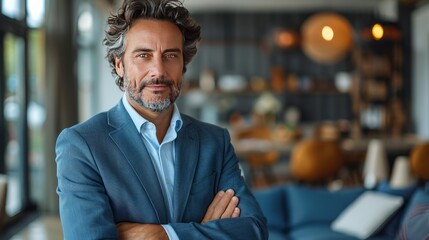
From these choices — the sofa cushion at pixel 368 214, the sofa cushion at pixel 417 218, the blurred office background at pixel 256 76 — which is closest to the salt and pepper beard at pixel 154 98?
the sofa cushion at pixel 417 218

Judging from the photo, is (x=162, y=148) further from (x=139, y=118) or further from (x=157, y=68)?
(x=157, y=68)

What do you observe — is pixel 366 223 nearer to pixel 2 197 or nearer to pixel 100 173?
pixel 2 197

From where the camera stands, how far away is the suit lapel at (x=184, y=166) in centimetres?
182

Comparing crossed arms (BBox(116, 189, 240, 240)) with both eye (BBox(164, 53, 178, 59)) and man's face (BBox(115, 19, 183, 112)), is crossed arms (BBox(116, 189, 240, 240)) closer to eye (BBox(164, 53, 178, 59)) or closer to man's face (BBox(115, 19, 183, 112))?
man's face (BBox(115, 19, 183, 112))

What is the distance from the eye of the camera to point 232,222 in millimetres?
1887

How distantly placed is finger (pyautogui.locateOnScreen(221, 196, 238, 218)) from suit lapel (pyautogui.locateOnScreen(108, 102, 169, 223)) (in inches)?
8.3

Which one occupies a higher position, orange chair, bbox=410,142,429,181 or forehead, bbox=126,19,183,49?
forehead, bbox=126,19,183,49

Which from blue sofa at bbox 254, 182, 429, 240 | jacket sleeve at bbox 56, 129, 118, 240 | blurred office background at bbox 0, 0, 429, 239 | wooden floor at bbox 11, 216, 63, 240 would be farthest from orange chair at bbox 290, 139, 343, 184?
jacket sleeve at bbox 56, 129, 118, 240

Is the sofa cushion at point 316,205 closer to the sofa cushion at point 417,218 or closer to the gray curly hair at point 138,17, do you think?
the sofa cushion at point 417,218

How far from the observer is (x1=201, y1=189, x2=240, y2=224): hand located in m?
1.91

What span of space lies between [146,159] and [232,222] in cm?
35

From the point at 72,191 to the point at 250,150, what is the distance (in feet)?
22.8

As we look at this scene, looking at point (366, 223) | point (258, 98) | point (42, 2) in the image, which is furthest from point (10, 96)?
point (258, 98)

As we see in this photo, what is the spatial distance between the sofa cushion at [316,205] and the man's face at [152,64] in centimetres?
325
